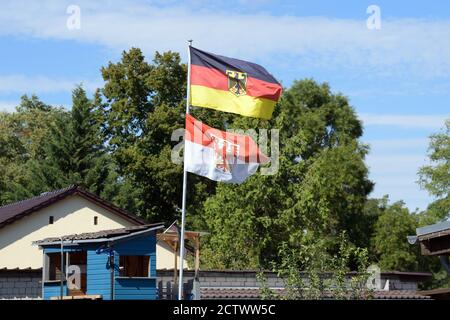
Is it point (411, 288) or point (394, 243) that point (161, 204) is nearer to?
point (394, 243)

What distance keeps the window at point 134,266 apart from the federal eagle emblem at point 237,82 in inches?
514

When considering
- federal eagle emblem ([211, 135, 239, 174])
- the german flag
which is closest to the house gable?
the german flag

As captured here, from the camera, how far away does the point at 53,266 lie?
34.1 metres

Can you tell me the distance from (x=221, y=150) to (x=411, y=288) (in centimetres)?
2199

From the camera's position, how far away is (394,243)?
6512cm

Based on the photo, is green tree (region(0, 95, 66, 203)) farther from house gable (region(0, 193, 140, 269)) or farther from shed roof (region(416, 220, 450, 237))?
shed roof (region(416, 220, 450, 237))

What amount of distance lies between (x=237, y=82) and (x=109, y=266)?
12401 mm

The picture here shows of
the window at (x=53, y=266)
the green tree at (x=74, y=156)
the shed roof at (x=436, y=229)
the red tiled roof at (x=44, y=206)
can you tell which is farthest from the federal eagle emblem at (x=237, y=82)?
the green tree at (x=74, y=156)

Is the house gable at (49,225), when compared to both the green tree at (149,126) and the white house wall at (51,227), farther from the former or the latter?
the green tree at (149,126)

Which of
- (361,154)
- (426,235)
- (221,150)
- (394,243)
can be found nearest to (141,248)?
A: (221,150)

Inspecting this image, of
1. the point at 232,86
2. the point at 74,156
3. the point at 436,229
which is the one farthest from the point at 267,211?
the point at 436,229

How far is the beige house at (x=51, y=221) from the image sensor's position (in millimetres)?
43000

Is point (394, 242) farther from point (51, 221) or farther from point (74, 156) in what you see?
point (51, 221)

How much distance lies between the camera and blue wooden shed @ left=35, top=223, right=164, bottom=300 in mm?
31438
